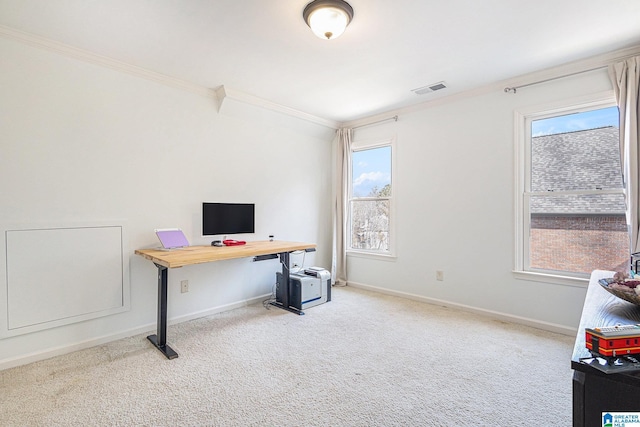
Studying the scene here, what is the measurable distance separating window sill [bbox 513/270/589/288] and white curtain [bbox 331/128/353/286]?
2211 mm

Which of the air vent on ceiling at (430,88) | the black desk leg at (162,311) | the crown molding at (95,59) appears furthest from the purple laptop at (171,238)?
the air vent on ceiling at (430,88)

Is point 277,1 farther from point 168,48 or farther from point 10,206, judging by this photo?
point 10,206

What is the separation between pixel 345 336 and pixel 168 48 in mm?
2883

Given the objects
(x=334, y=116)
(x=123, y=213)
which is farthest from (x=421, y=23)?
(x=123, y=213)

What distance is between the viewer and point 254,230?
3781 millimetres

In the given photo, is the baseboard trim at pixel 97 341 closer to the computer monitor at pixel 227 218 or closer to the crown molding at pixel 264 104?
the computer monitor at pixel 227 218

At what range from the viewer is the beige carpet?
5.75 ft

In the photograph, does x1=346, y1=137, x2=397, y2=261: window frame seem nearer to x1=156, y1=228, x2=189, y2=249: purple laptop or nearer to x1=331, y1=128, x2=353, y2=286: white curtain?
x1=331, y1=128, x2=353, y2=286: white curtain

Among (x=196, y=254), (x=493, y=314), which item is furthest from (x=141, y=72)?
(x=493, y=314)

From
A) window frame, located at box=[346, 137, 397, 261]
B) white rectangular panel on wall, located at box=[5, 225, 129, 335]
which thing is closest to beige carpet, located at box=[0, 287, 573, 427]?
white rectangular panel on wall, located at box=[5, 225, 129, 335]

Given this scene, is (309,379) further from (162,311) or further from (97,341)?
(97,341)

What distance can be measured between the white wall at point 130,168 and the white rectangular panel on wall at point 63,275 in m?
0.07
